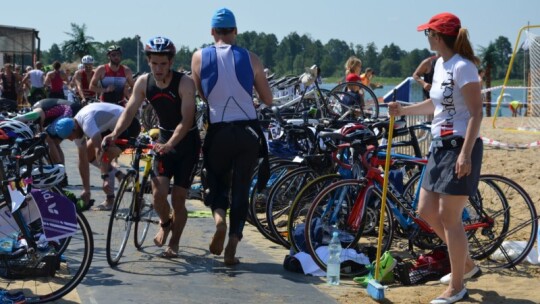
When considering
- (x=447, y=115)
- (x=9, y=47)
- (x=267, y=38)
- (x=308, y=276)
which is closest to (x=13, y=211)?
(x=308, y=276)

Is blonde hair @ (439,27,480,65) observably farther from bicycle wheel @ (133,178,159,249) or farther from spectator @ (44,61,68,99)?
spectator @ (44,61,68,99)

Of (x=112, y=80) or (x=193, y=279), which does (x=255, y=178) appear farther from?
(x=112, y=80)

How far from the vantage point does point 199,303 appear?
6.48m

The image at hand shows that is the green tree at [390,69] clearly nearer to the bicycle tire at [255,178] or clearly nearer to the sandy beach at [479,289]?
the bicycle tire at [255,178]

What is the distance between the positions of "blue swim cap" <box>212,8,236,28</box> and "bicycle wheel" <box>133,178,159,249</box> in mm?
1447

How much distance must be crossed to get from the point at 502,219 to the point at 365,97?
817 cm

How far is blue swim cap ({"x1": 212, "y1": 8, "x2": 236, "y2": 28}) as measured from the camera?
7.68 metres

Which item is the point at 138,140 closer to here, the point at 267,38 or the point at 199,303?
the point at 199,303

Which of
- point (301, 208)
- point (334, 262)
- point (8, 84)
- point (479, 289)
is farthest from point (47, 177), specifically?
point (8, 84)

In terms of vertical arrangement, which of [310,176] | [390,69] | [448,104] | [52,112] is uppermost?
[390,69]

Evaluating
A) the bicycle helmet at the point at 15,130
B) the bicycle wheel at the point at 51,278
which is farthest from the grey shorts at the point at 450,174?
the bicycle helmet at the point at 15,130

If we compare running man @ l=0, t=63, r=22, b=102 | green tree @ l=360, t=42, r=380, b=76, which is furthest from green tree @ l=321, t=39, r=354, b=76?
running man @ l=0, t=63, r=22, b=102

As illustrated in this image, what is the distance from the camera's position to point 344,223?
308 inches

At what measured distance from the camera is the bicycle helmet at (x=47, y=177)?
6.40 m
